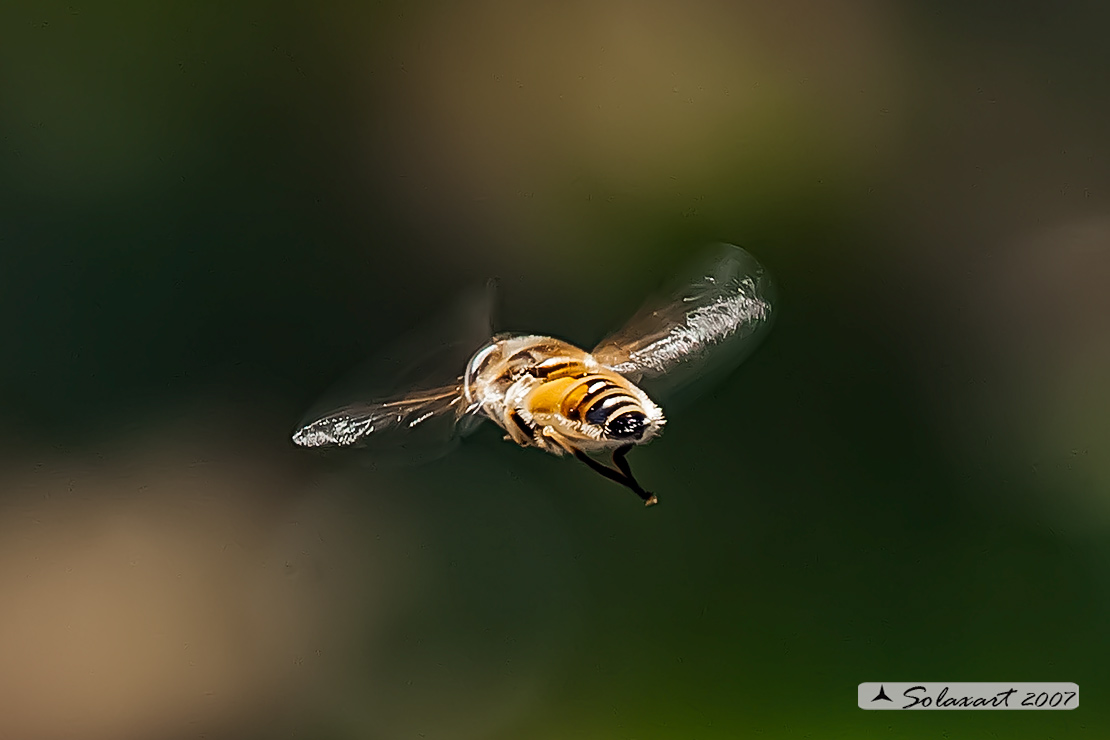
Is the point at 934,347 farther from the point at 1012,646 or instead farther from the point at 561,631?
the point at 561,631

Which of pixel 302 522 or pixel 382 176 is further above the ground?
pixel 382 176

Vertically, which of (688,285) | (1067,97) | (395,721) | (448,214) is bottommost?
(395,721)

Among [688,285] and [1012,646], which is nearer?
[688,285]

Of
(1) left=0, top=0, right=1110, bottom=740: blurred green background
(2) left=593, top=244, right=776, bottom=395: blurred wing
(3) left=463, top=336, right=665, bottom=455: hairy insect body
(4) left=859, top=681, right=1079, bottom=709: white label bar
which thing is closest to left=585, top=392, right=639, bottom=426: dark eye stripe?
(3) left=463, top=336, right=665, bottom=455: hairy insect body

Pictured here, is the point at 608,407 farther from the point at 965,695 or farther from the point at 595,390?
the point at 965,695

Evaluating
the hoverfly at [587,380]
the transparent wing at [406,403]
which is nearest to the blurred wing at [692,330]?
the hoverfly at [587,380]

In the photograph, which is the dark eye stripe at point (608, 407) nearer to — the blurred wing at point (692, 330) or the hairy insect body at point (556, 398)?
the hairy insect body at point (556, 398)

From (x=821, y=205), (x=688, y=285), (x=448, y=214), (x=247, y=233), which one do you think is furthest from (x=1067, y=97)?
(x=247, y=233)
